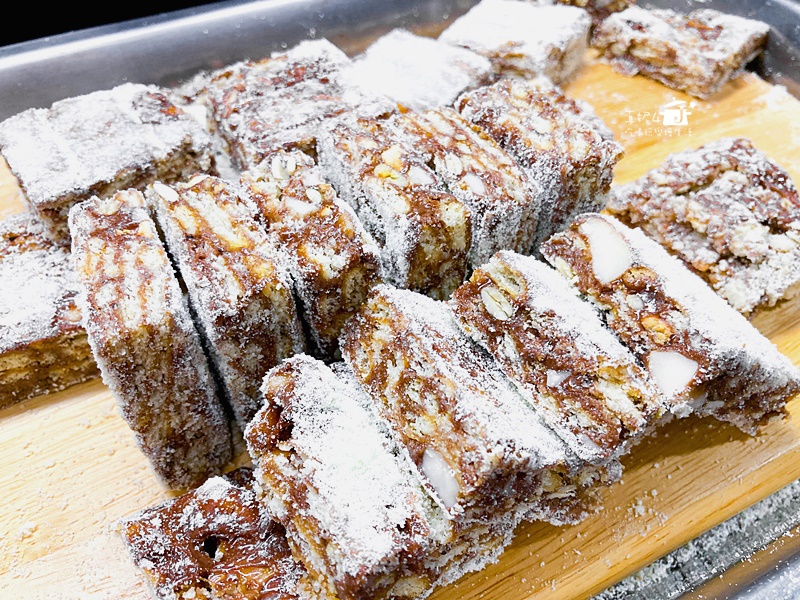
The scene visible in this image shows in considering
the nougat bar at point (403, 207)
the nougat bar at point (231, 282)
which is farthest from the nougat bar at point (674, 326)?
the nougat bar at point (231, 282)

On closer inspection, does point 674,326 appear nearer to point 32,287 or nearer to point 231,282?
point 231,282

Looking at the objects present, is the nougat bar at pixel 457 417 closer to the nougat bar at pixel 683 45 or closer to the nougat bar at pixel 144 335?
the nougat bar at pixel 144 335

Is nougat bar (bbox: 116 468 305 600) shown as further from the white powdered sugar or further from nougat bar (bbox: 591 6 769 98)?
nougat bar (bbox: 591 6 769 98)

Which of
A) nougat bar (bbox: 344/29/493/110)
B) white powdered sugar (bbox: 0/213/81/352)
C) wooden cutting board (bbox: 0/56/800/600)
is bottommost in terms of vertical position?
wooden cutting board (bbox: 0/56/800/600)

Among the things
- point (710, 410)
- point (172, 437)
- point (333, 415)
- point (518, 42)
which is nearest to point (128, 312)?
point (172, 437)

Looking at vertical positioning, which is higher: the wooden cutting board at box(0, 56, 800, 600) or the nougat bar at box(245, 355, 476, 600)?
the nougat bar at box(245, 355, 476, 600)

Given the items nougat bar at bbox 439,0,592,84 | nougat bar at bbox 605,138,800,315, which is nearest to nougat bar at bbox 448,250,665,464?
nougat bar at bbox 605,138,800,315

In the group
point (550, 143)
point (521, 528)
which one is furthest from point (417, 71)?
point (521, 528)
